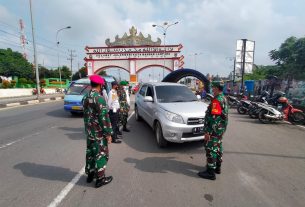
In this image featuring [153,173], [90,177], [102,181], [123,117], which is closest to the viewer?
[102,181]

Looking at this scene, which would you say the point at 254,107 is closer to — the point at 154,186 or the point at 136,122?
the point at 136,122

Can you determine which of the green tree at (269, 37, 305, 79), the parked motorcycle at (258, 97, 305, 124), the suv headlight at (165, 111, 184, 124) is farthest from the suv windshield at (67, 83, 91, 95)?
the green tree at (269, 37, 305, 79)

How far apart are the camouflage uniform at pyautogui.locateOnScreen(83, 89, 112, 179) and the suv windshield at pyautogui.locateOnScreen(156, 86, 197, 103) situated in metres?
2.84

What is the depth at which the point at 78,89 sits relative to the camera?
10625mm

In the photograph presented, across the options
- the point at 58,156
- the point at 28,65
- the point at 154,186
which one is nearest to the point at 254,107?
the point at 154,186

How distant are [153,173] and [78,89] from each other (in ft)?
26.3

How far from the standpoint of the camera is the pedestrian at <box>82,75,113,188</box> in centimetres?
325

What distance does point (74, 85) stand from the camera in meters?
10.9

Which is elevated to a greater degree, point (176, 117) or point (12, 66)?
point (12, 66)

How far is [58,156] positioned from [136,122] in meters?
4.34

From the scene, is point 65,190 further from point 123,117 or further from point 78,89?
point 78,89

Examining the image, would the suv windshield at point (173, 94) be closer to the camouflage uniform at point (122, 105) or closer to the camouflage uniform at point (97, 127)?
the camouflage uniform at point (122, 105)

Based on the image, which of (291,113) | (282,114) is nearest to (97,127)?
(282,114)

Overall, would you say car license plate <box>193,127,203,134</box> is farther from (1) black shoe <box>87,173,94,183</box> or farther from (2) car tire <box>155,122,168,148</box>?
(1) black shoe <box>87,173,94,183</box>
